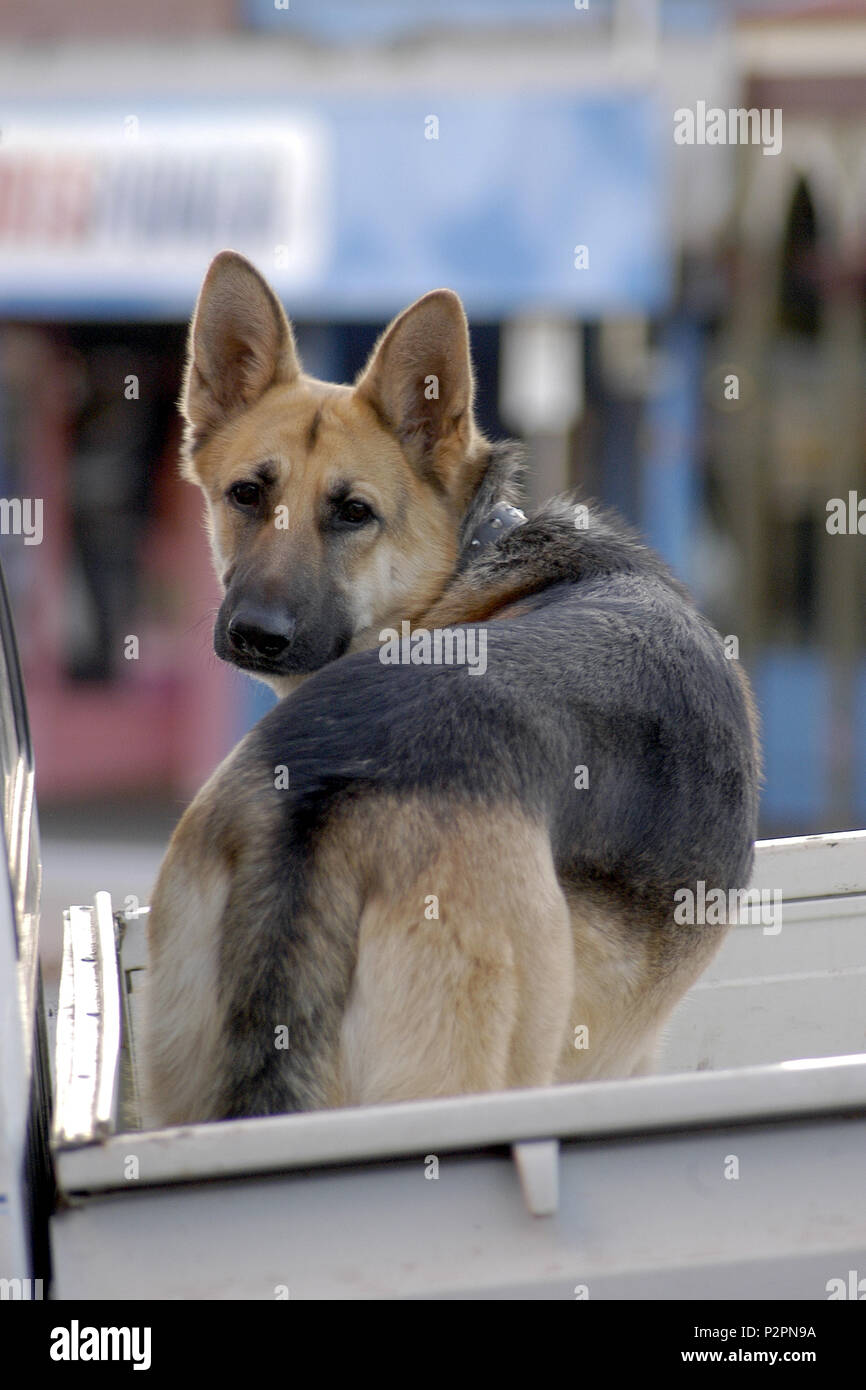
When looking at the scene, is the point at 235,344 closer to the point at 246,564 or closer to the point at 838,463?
the point at 246,564

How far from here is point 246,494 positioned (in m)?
3.55

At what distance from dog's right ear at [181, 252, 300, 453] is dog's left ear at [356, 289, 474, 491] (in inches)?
10.3

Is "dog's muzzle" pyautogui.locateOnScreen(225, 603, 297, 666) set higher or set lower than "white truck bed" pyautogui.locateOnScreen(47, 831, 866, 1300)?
higher

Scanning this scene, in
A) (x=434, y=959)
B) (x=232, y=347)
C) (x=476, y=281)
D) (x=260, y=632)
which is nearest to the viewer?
(x=434, y=959)

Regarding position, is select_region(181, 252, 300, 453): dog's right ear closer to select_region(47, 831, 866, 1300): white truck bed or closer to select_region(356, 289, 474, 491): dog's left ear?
select_region(356, 289, 474, 491): dog's left ear

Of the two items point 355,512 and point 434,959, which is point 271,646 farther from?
point 434,959

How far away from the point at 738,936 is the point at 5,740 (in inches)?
65.4

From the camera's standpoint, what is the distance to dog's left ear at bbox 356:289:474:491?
11.1ft

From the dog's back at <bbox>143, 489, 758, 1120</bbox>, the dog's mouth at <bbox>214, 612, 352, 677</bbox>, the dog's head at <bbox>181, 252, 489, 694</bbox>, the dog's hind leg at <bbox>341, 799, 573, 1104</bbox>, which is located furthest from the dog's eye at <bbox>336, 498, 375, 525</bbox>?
the dog's hind leg at <bbox>341, 799, 573, 1104</bbox>

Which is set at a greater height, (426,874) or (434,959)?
(426,874)

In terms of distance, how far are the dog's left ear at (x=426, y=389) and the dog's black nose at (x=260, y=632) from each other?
55 cm

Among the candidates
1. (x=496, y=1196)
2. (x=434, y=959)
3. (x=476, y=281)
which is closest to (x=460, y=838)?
(x=434, y=959)

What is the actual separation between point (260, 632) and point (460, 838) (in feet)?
3.90

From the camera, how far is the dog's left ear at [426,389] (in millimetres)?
3393
